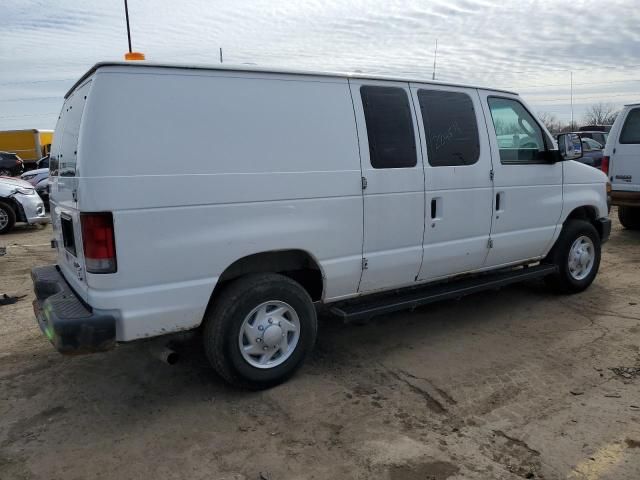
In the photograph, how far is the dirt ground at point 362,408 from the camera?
3.08 m

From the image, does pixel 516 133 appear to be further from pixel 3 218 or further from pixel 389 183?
pixel 3 218

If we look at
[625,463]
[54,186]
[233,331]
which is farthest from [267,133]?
[625,463]

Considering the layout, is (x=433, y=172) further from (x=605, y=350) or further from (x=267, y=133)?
(x=605, y=350)

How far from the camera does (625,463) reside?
9.95ft

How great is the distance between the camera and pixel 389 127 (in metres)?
4.34

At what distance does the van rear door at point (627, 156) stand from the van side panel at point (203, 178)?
7.01 m

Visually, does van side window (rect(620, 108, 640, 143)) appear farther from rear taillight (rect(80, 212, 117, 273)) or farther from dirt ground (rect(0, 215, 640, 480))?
rear taillight (rect(80, 212, 117, 273))

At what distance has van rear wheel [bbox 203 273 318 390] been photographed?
144 inches

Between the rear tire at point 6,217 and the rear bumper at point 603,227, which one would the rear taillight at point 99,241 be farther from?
the rear tire at point 6,217

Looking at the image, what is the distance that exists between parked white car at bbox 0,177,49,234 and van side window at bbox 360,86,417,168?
9.90 meters

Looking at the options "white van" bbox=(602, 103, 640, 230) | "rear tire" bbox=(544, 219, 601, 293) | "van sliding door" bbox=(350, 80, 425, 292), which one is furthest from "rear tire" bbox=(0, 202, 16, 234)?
"white van" bbox=(602, 103, 640, 230)

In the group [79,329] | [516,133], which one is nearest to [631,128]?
[516,133]

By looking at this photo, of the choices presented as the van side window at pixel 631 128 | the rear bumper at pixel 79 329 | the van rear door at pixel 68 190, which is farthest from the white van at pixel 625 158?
the rear bumper at pixel 79 329

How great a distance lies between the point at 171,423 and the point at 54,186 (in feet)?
6.69
